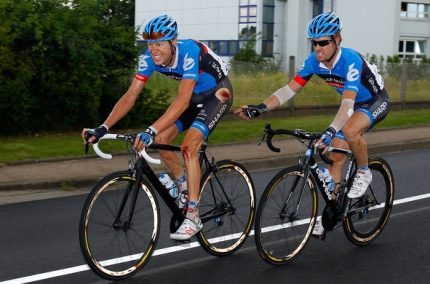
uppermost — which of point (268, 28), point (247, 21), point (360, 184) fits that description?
point (247, 21)

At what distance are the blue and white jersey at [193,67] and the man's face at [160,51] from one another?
14 centimetres

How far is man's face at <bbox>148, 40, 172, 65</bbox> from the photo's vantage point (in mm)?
5346

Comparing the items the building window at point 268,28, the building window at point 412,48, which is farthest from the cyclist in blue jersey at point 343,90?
the building window at point 268,28

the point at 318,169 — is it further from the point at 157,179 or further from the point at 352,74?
the point at 157,179

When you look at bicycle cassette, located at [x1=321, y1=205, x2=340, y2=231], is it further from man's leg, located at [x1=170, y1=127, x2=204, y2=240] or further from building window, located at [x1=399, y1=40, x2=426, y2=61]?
building window, located at [x1=399, y1=40, x2=426, y2=61]

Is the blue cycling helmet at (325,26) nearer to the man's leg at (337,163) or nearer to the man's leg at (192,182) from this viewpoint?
the man's leg at (337,163)

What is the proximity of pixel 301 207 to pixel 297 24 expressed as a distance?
4785 cm

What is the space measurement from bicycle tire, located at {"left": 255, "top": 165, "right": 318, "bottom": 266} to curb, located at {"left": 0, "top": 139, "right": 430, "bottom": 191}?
4123mm

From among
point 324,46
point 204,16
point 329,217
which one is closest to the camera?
point 324,46

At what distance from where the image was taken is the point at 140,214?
523cm

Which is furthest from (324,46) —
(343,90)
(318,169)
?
(318,169)

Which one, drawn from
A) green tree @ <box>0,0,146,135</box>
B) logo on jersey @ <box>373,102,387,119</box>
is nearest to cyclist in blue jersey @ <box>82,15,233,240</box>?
logo on jersey @ <box>373,102,387,119</box>

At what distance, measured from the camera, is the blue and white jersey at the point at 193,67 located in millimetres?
5465

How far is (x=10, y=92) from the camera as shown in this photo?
11.7 meters
